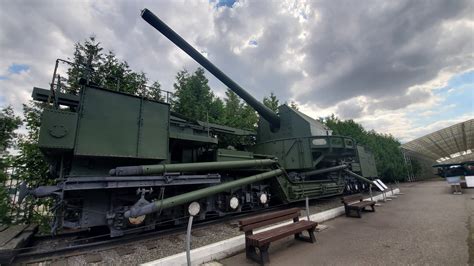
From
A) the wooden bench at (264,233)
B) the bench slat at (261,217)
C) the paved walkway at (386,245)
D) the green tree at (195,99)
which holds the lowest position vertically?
the paved walkway at (386,245)

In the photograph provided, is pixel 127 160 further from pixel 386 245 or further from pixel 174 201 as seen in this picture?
pixel 386 245

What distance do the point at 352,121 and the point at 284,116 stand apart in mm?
25481

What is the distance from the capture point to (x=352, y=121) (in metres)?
32.0

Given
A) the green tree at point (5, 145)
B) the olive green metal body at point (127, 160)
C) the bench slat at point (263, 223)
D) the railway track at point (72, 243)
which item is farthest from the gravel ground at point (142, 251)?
the green tree at point (5, 145)

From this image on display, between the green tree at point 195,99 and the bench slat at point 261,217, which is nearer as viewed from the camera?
the bench slat at point 261,217

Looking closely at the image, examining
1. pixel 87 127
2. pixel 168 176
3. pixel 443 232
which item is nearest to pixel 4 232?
pixel 87 127

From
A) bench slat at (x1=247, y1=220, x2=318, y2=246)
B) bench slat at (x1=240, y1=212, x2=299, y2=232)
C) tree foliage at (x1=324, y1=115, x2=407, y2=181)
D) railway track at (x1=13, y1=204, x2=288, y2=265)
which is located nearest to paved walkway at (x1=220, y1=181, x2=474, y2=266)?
bench slat at (x1=247, y1=220, x2=318, y2=246)

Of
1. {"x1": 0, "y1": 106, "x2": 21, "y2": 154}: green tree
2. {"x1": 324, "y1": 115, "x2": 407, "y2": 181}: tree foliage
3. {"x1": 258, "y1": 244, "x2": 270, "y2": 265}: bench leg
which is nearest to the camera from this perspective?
{"x1": 258, "y1": 244, "x2": 270, "y2": 265}: bench leg

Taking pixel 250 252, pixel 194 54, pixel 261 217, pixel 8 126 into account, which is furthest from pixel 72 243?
pixel 8 126

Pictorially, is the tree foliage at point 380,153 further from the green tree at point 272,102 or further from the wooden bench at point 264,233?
the wooden bench at point 264,233

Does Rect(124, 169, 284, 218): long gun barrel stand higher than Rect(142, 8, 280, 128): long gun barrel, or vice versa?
Rect(142, 8, 280, 128): long gun barrel

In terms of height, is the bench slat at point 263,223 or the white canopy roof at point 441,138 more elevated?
the white canopy roof at point 441,138

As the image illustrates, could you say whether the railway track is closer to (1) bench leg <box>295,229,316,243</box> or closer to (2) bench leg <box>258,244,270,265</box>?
(1) bench leg <box>295,229,316,243</box>

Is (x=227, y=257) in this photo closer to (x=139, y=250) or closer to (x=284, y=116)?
(x=139, y=250)
